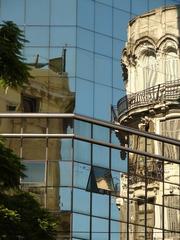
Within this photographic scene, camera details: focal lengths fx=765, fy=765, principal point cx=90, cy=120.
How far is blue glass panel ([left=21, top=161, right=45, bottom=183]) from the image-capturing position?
31.1 m

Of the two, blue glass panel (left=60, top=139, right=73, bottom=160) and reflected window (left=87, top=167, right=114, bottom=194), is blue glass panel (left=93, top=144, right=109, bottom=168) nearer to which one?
reflected window (left=87, top=167, right=114, bottom=194)

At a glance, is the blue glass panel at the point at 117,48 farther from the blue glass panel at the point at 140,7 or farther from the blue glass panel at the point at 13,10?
the blue glass panel at the point at 13,10

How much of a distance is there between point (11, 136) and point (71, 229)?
4659 mm

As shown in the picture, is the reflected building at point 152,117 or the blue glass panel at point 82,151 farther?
the reflected building at point 152,117

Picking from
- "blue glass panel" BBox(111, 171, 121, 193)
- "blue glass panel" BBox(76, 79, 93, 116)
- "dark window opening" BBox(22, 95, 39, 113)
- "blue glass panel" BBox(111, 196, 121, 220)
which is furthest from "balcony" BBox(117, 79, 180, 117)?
"blue glass panel" BBox(111, 196, 121, 220)

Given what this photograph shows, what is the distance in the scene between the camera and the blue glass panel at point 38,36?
34656 mm

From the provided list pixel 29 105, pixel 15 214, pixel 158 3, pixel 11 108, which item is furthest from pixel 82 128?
pixel 15 214

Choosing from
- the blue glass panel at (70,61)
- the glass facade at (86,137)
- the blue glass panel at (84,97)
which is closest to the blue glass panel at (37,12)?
the glass facade at (86,137)

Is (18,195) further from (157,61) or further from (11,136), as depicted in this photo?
(157,61)

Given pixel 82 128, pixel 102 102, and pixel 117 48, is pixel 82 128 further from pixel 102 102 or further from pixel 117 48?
pixel 117 48

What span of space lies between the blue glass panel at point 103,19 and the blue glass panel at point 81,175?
7.29m

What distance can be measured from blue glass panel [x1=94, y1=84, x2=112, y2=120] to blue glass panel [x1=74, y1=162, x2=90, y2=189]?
334 centimetres

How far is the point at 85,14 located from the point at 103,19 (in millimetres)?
948

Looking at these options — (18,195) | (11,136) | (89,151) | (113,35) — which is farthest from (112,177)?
(18,195)
